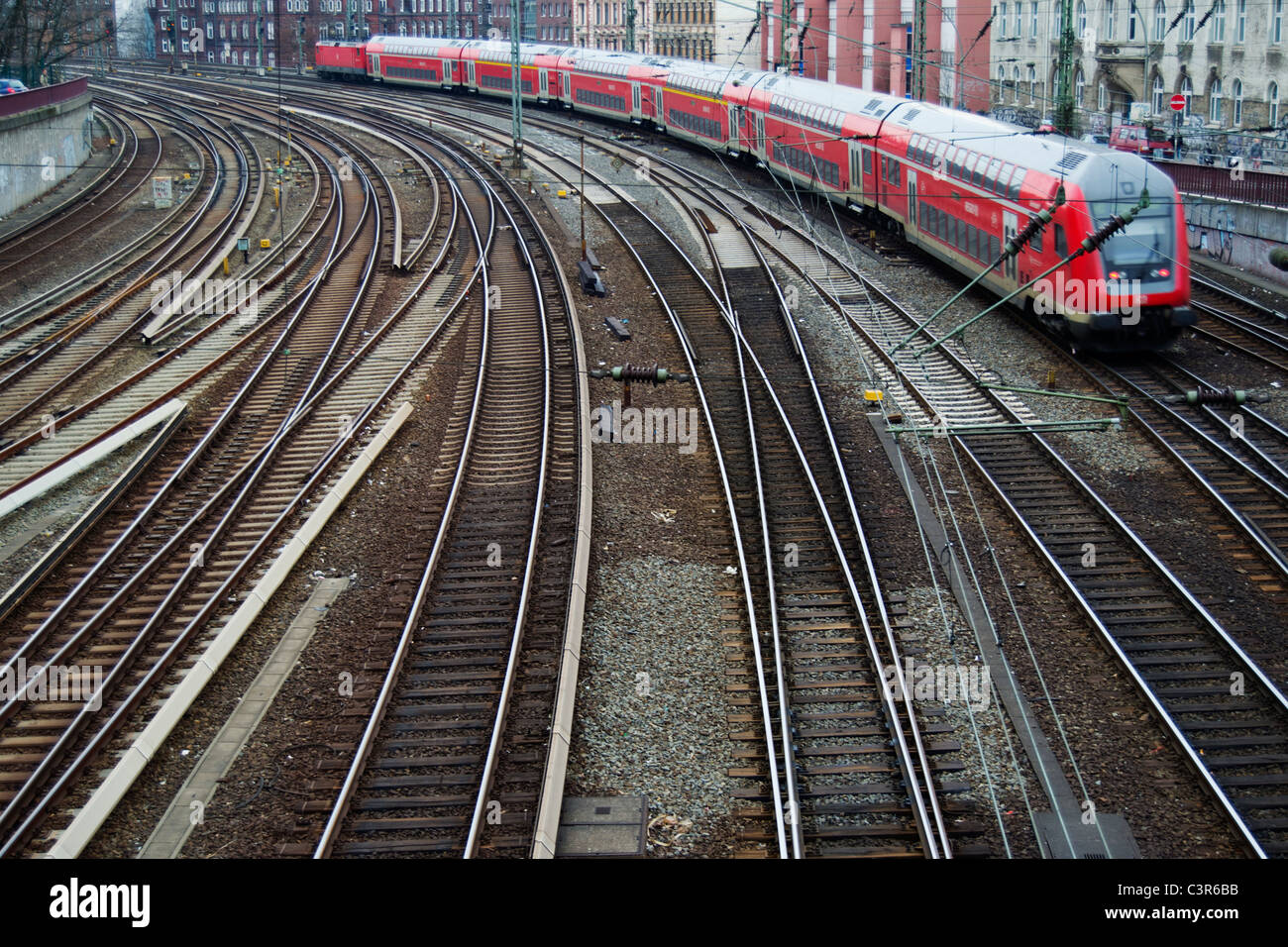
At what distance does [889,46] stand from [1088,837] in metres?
56.6

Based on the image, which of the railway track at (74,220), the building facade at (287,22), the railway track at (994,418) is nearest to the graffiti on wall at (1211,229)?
the railway track at (994,418)

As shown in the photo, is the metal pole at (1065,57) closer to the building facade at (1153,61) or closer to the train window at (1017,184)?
the train window at (1017,184)

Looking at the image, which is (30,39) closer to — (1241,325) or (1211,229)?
(1211,229)

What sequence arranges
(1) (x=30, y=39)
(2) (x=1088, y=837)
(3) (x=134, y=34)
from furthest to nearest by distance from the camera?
(3) (x=134, y=34)
(1) (x=30, y=39)
(2) (x=1088, y=837)

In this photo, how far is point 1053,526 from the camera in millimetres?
14891

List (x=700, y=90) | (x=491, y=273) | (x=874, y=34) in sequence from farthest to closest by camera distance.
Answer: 1. (x=874, y=34)
2. (x=700, y=90)
3. (x=491, y=273)

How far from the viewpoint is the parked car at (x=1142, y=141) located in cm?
3594

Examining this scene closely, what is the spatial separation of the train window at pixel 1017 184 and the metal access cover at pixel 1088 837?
15.4m

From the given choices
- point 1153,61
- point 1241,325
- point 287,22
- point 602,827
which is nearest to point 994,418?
point 1241,325

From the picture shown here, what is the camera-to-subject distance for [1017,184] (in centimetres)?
2262

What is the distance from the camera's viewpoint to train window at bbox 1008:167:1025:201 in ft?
73.8

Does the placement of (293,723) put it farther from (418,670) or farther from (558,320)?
(558,320)
